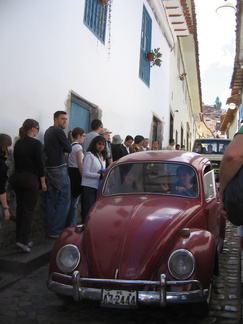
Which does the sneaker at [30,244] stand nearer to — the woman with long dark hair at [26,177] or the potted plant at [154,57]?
the woman with long dark hair at [26,177]

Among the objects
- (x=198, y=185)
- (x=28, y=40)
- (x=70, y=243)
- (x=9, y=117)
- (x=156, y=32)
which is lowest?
(x=70, y=243)

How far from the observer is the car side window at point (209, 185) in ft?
12.9

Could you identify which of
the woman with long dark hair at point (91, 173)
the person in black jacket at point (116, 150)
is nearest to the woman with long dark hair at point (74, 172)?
the woman with long dark hair at point (91, 173)

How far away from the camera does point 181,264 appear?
9.16 feet

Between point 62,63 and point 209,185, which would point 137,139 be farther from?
point 209,185

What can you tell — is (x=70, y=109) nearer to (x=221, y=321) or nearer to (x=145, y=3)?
(x=221, y=321)

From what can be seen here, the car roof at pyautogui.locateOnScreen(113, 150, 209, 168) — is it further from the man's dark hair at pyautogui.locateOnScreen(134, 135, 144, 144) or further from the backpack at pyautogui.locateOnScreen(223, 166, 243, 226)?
the man's dark hair at pyautogui.locateOnScreen(134, 135, 144, 144)

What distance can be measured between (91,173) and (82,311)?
229 centimetres

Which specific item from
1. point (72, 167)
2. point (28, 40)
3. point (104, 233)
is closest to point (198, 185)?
point (104, 233)

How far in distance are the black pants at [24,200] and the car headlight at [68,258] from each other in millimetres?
1305

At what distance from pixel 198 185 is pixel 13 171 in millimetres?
2352

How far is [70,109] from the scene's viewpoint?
6094 mm

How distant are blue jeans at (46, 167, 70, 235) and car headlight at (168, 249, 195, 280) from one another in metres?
2.47

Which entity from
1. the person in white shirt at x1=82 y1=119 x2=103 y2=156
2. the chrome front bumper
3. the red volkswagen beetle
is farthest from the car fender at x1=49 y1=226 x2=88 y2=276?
the person in white shirt at x1=82 y1=119 x2=103 y2=156
